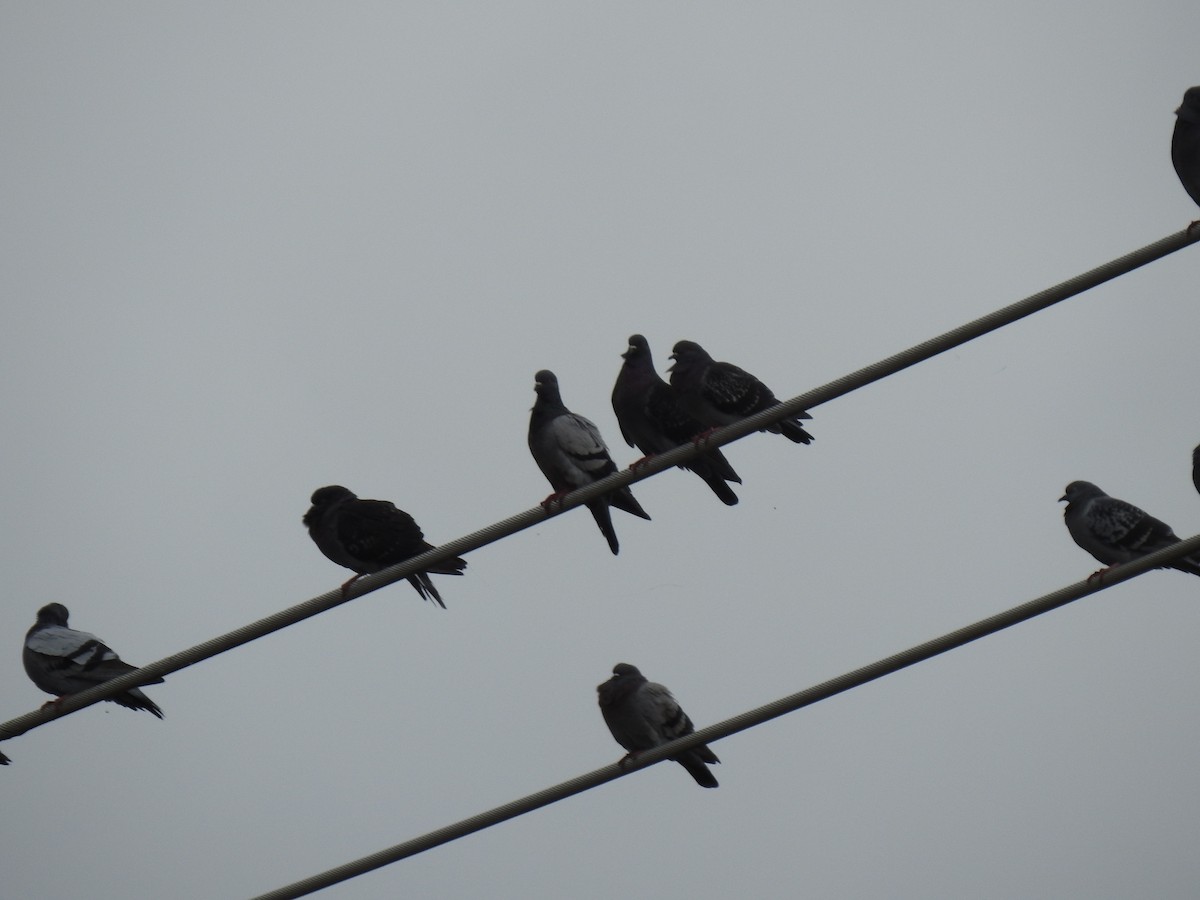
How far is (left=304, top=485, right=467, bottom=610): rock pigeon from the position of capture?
34.0ft

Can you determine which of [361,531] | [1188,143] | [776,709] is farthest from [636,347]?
[776,709]

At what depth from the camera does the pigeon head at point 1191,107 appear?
386 inches

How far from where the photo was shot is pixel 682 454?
698 cm

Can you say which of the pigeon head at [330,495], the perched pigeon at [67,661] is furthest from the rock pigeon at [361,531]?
the perched pigeon at [67,661]

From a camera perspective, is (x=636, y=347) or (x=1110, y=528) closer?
(x=1110, y=528)

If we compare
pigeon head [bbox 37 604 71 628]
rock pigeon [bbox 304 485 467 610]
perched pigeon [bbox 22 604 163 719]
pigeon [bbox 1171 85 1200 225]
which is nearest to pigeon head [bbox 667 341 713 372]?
rock pigeon [bbox 304 485 467 610]

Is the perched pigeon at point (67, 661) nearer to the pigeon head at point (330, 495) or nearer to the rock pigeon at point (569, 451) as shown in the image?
the pigeon head at point (330, 495)

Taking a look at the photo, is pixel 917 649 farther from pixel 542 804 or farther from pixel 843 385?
pixel 542 804

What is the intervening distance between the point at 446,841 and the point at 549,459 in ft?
14.3

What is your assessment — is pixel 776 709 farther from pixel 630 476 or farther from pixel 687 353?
pixel 687 353

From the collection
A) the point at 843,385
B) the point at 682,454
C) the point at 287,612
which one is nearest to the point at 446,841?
the point at 287,612

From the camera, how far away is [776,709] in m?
6.15

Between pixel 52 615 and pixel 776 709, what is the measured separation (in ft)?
24.2

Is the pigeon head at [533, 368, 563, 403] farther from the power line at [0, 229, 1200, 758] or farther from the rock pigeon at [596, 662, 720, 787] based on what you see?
the power line at [0, 229, 1200, 758]
